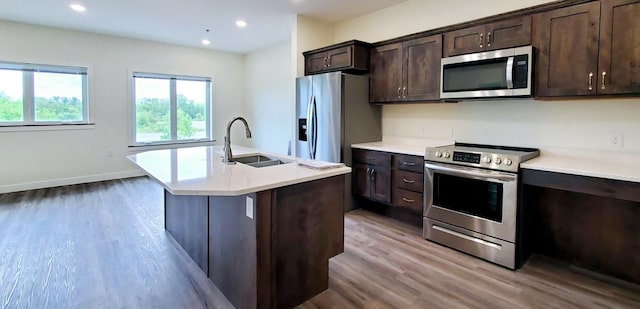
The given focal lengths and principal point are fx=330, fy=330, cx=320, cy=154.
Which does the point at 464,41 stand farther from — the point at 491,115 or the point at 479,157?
the point at 479,157

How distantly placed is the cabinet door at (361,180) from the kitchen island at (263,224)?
1.64m

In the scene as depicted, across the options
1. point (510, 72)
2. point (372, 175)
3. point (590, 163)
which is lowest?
point (372, 175)

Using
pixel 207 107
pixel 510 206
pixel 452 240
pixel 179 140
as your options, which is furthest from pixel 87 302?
pixel 207 107

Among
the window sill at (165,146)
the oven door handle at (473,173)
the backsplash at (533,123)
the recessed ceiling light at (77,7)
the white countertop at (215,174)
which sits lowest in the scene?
the oven door handle at (473,173)

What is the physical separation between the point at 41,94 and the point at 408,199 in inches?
232

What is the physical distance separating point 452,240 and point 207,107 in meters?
5.78

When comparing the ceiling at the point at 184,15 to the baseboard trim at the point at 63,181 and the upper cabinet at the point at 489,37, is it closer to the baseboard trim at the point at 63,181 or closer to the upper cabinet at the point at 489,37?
the upper cabinet at the point at 489,37

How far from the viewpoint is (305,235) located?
2164mm

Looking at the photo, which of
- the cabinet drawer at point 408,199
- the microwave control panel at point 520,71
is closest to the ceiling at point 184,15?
the microwave control panel at point 520,71

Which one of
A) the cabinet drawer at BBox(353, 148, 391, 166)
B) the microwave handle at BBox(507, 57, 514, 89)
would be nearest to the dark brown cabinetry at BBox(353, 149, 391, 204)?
the cabinet drawer at BBox(353, 148, 391, 166)

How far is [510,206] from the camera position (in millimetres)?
2621

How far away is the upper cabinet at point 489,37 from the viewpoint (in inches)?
110

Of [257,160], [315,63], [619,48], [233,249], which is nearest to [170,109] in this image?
[315,63]

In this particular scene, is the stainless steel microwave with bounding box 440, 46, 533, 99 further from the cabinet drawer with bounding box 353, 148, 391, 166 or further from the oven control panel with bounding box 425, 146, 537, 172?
the cabinet drawer with bounding box 353, 148, 391, 166
